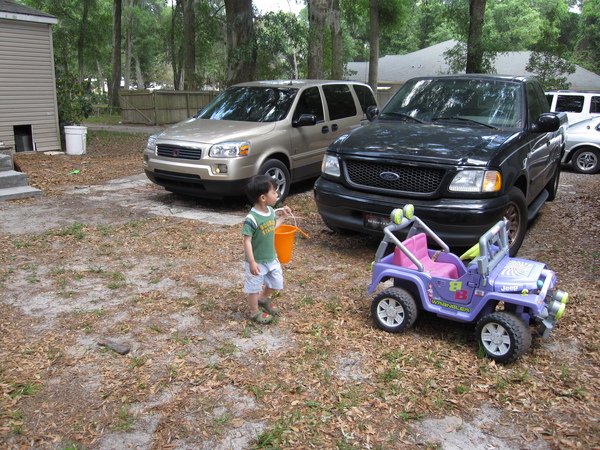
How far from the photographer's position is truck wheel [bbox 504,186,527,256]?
5.49 metres

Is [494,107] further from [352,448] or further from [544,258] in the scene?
[352,448]

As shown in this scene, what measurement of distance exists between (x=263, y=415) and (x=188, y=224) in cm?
437

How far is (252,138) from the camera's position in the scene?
7676 millimetres

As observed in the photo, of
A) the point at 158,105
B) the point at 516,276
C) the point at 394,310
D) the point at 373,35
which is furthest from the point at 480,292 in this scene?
the point at 373,35

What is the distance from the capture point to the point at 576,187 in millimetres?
10320

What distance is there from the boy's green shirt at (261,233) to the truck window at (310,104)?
186 inches

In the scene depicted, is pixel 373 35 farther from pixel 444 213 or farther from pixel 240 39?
pixel 444 213

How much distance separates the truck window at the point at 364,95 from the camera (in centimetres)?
999

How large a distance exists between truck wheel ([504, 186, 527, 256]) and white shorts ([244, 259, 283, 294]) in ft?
8.73

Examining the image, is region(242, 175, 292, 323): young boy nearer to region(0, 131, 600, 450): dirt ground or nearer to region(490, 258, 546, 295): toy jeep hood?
region(0, 131, 600, 450): dirt ground

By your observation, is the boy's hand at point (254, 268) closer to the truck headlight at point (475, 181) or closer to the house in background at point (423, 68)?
the truck headlight at point (475, 181)

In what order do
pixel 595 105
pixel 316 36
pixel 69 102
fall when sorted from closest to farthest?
pixel 595 105, pixel 69 102, pixel 316 36

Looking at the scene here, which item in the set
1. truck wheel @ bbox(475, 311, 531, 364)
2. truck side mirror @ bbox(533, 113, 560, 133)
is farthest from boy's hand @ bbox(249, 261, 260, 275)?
truck side mirror @ bbox(533, 113, 560, 133)

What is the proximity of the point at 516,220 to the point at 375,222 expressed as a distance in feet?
5.22
